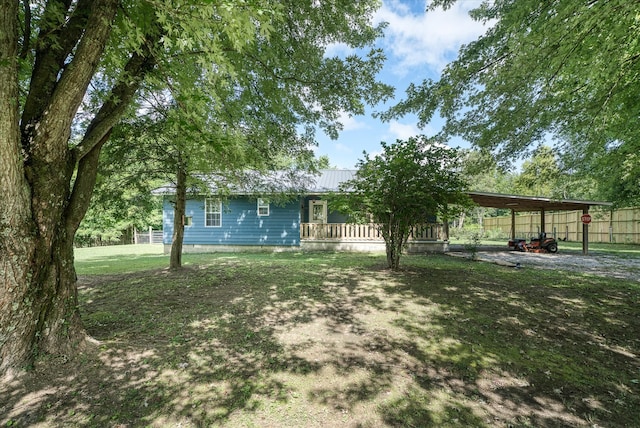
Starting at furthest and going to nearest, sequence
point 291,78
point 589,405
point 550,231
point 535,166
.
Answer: point 550,231
point 535,166
point 291,78
point 589,405

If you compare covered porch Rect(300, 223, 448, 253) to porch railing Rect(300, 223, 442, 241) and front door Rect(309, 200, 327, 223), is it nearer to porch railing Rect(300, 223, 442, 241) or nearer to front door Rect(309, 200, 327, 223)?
porch railing Rect(300, 223, 442, 241)

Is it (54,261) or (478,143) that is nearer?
(54,261)

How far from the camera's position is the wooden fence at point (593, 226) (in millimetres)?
18759

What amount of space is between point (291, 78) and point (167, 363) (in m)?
4.89

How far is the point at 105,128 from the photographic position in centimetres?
333

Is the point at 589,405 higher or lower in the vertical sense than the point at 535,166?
lower

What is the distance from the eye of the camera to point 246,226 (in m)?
15.0

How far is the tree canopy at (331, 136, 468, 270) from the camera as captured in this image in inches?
278

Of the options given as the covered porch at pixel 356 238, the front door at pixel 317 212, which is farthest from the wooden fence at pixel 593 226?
the front door at pixel 317 212

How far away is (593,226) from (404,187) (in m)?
23.9

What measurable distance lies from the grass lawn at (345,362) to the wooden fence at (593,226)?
19186 millimetres

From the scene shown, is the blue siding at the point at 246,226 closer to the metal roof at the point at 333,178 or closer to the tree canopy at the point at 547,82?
the metal roof at the point at 333,178

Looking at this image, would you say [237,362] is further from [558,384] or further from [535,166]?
[535,166]

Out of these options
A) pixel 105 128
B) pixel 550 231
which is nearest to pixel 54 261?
pixel 105 128
